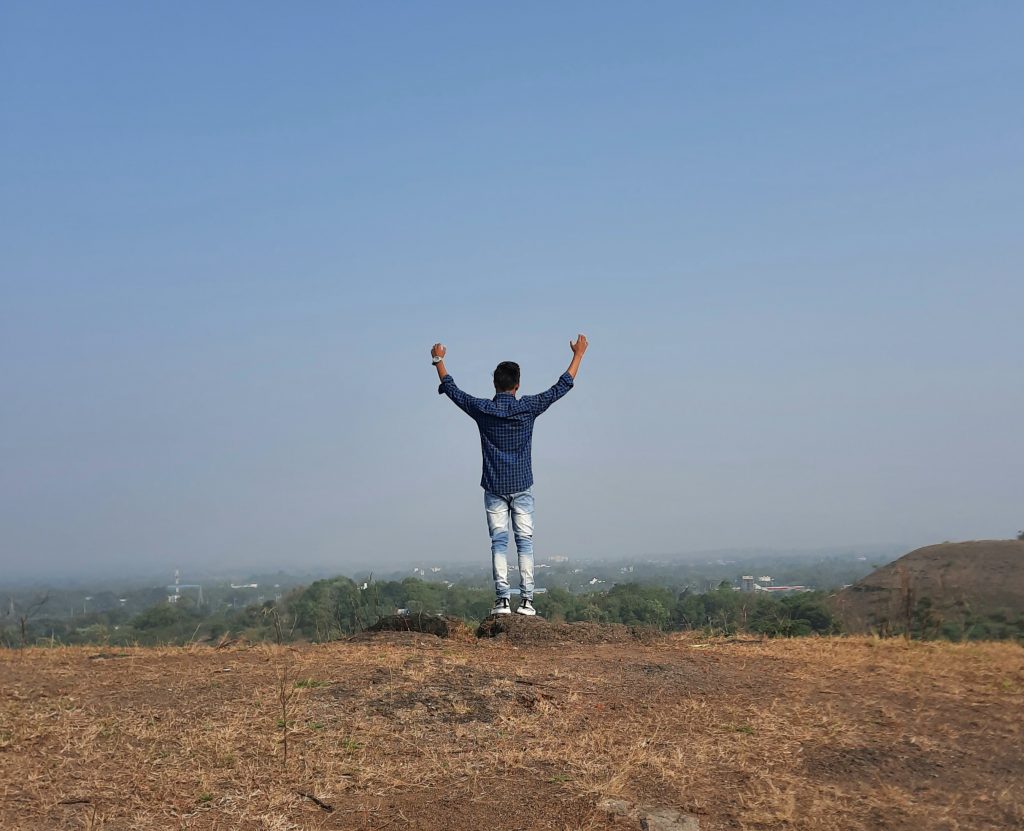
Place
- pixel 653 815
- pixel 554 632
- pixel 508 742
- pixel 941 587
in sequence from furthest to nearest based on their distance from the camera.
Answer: pixel 941 587 → pixel 554 632 → pixel 508 742 → pixel 653 815

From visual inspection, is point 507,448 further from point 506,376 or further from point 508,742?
point 508,742

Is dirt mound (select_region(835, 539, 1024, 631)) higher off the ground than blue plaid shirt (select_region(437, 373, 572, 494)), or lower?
lower

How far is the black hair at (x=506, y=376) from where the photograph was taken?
31.5ft

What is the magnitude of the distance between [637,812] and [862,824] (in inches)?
43.1

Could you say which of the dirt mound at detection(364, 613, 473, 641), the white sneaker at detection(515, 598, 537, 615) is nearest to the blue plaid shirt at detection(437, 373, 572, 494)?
the white sneaker at detection(515, 598, 537, 615)

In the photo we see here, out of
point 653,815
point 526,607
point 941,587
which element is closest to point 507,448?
point 526,607

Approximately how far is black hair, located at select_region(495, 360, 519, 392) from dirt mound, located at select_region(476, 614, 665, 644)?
2585mm

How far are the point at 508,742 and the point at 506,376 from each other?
4994mm

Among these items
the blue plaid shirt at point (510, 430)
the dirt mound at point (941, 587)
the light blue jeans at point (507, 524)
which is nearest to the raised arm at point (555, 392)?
the blue plaid shirt at point (510, 430)

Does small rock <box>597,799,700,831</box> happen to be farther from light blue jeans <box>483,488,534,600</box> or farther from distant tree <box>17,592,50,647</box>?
distant tree <box>17,592,50,647</box>

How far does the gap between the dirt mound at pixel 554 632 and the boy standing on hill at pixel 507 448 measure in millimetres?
306

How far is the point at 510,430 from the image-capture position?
30.8 ft

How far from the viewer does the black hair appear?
961cm

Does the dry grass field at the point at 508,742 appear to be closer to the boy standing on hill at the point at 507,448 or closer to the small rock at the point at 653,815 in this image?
the small rock at the point at 653,815
